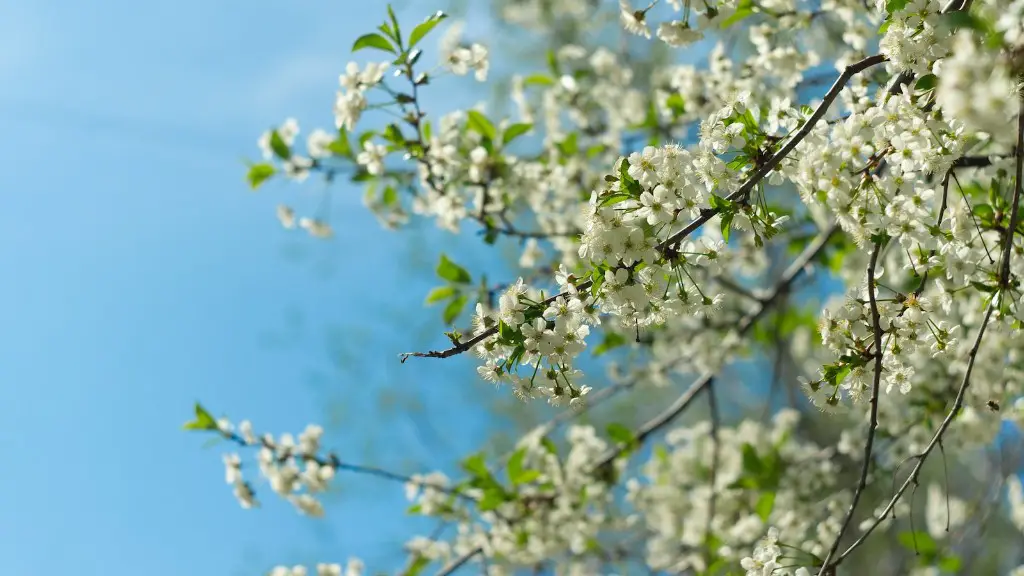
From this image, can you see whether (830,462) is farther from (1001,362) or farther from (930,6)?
(930,6)

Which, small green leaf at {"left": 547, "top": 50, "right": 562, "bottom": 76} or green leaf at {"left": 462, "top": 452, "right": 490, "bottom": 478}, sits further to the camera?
small green leaf at {"left": 547, "top": 50, "right": 562, "bottom": 76}

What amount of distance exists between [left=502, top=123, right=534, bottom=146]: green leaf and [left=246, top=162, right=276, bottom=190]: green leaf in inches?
43.6

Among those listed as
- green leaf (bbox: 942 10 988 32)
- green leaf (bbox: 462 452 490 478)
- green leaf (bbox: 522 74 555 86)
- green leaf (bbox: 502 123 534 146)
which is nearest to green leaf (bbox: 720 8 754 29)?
green leaf (bbox: 502 123 534 146)

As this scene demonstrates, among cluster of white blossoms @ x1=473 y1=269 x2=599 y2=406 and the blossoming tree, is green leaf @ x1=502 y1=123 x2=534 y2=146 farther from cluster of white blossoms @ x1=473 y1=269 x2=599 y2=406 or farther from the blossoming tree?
cluster of white blossoms @ x1=473 y1=269 x2=599 y2=406

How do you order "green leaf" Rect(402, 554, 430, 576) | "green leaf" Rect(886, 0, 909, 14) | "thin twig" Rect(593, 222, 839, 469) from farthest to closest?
"green leaf" Rect(402, 554, 430, 576) → "thin twig" Rect(593, 222, 839, 469) → "green leaf" Rect(886, 0, 909, 14)

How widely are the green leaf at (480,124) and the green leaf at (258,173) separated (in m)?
1.01

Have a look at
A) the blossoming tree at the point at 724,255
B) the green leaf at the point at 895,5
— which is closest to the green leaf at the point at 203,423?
the blossoming tree at the point at 724,255

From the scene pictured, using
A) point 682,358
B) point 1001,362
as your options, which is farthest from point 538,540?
point 1001,362

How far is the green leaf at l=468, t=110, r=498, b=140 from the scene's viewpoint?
331cm

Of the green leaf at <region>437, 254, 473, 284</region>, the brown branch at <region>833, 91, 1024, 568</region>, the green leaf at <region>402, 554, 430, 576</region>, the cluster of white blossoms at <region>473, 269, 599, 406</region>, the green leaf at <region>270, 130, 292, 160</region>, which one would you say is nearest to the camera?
the brown branch at <region>833, 91, 1024, 568</region>

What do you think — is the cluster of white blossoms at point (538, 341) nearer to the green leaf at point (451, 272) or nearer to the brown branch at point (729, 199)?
the brown branch at point (729, 199)

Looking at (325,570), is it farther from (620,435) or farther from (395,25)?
(395,25)

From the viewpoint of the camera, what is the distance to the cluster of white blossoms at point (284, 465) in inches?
139

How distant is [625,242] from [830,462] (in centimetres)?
356
